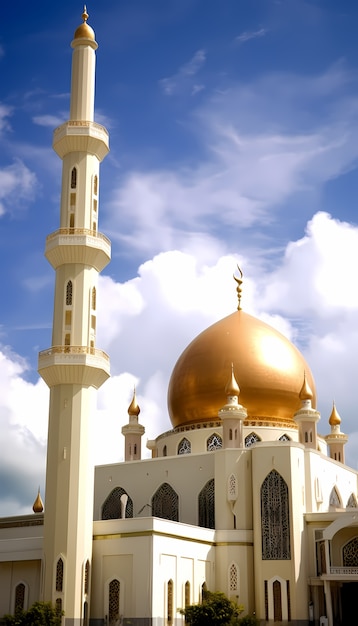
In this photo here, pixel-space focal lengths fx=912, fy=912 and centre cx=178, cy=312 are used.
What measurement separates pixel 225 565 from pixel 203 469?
10.3ft

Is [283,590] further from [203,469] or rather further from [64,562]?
[64,562]

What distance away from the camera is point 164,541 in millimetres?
23500

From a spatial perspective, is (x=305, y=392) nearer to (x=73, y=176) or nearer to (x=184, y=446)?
(x=184, y=446)

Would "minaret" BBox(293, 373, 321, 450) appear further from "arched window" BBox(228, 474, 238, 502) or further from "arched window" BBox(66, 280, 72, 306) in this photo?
"arched window" BBox(66, 280, 72, 306)

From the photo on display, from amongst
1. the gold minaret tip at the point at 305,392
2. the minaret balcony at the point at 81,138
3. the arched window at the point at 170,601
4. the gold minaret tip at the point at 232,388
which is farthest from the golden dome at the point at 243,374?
the minaret balcony at the point at 81,138

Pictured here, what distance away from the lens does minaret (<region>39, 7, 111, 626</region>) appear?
22.6 m

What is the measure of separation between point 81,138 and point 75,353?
20.6 ft

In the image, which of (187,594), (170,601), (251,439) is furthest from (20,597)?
(251,439)

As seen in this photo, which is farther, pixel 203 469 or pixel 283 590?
pixel 203 469

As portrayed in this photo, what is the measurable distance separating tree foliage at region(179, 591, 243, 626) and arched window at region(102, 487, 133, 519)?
18.6ft

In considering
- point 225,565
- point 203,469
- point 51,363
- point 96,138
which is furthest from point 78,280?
point 225,565

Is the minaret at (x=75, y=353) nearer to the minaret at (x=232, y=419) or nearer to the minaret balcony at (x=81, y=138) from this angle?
the minaret balcony at (x=81, y=138)

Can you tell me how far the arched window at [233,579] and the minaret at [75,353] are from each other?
448cm

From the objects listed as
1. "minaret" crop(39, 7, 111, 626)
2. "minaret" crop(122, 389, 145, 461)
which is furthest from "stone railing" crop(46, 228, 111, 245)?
"minaret" crop(122, 389, 145, 461)
